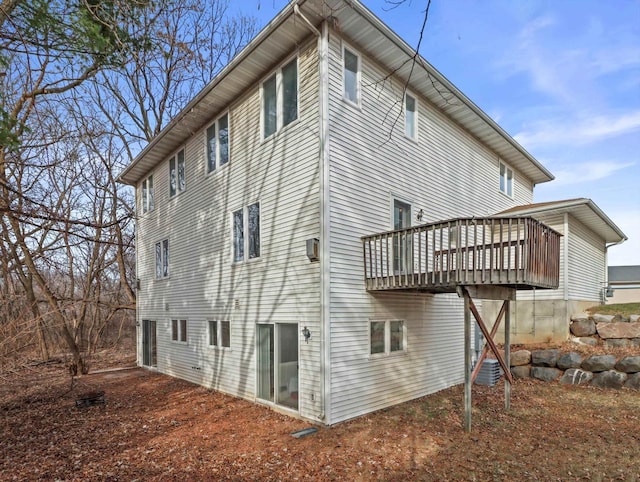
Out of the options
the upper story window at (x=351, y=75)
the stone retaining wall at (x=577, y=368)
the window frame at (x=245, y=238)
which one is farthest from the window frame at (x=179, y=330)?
Result: the stone retaining wall at (x=577, y=368)

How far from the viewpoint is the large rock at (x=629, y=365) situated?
8.81 metres

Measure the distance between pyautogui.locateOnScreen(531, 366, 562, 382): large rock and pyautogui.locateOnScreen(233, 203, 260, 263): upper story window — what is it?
26.0 feet

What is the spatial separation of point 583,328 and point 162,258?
1348cm

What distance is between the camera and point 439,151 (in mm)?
9773

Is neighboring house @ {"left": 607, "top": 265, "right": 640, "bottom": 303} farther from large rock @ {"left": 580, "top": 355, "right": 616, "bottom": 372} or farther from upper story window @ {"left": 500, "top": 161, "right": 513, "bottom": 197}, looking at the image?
large rock @ {"left": 580, "top": 355, "right": 616, "bottom": 372}

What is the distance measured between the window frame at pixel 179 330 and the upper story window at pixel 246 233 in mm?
3603

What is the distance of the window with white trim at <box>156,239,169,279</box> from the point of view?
12.5 meters

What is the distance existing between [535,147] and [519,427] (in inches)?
546

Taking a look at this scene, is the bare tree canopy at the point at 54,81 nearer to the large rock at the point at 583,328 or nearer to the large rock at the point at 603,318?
the large rock at the point at 583,328

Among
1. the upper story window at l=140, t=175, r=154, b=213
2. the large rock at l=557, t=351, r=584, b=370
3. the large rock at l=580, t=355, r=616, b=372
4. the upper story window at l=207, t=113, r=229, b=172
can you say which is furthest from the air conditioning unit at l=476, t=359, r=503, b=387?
the upper story window at l=140, t=175, r=154, b=213

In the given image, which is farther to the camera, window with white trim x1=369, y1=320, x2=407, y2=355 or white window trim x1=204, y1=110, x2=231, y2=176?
white window trim x1=204, y1=110, x2=231, y2=176

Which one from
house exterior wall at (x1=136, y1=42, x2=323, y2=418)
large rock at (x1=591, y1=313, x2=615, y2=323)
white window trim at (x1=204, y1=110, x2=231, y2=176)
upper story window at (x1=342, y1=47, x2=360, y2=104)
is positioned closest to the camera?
house exterior wall at (x1=136, y1=42, x2=323, y2=418)

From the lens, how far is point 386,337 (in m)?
7.67

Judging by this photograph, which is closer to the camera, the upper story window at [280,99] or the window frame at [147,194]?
the upper story window at [280,99]
